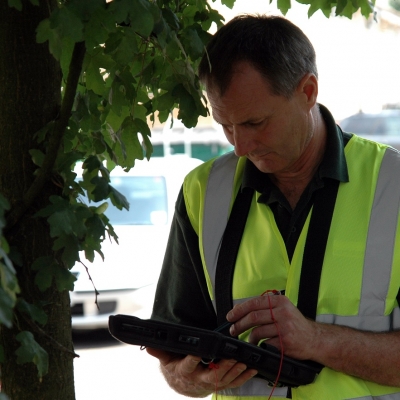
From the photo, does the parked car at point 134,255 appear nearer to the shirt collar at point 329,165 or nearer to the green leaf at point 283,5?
the green leaf at point 283,5

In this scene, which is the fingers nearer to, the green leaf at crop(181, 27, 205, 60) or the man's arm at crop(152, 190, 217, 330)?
the man's arm at crop(152, 190, 217, 330)

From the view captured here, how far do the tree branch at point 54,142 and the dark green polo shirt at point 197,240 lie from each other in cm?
52

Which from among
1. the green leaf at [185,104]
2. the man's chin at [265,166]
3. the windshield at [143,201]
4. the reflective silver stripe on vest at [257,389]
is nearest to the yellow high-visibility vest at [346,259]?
the reflective silver stripe on vest at [257,389]

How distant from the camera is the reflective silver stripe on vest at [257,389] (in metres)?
2.07

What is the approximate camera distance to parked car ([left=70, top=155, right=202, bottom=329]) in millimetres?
7570

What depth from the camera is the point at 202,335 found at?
1858 mm

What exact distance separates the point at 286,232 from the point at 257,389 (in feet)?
1.36

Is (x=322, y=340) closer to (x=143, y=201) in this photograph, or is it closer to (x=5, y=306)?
(x=5, y=306)

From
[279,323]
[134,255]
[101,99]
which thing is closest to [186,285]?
[279,323]

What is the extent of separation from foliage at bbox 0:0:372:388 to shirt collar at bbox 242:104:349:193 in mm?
236

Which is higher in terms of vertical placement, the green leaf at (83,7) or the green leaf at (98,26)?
the green leaf at (83,7)

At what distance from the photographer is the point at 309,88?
2.23 metres

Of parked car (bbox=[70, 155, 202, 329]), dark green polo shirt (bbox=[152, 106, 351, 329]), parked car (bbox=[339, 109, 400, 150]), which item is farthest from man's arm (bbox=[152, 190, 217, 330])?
parked car (bbox=[339, 109, 400, 150])

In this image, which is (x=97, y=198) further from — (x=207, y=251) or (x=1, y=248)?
(x=1, y=248)
